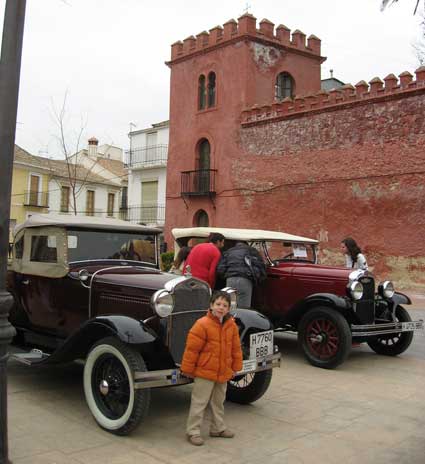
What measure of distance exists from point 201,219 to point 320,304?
57.2 feet

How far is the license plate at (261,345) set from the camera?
4.92 metres

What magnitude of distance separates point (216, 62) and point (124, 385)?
21.5 m

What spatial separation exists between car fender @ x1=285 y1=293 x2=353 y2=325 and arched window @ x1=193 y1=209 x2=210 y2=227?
16.7m

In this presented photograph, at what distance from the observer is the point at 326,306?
23.8 ft

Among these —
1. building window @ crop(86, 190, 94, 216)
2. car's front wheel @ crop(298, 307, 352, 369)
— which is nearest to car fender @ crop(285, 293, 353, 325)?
car's front wheel @ crop(298, 307, 352, 369)

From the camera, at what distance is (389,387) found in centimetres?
611

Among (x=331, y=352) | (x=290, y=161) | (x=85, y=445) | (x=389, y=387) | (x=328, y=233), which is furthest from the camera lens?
(x=290, y=161)

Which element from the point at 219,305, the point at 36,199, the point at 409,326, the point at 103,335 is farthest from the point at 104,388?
the point at 36,199

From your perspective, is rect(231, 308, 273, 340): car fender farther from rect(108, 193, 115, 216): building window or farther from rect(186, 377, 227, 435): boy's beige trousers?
rect(108, 193, 115, 216): building window

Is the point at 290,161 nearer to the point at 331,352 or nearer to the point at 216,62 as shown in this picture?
the point at 216,62

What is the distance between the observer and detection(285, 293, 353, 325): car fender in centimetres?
715

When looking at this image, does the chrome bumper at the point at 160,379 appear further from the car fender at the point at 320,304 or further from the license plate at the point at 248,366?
the car fender at the point at 320,304

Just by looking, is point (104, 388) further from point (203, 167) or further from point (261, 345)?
point (203, 167)

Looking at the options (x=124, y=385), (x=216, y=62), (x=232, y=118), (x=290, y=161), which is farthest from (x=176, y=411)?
(x=216, y=62)
